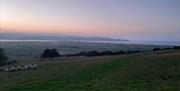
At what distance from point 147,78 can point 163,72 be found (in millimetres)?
2756

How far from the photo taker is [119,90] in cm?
1734

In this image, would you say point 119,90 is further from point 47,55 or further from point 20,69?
point 47,55

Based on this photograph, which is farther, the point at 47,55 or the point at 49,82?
the point at 47,55

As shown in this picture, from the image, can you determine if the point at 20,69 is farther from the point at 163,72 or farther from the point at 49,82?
the point at 163,72

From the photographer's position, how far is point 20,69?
3662 cm

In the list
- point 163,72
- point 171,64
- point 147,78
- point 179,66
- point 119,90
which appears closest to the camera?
point 119,90

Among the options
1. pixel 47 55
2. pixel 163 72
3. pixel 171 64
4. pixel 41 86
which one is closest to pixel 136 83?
pixel 163 72

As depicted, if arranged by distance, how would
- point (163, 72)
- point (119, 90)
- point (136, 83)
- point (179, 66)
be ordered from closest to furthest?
1. point (119, 90)
2. point (136, 83)
3. point (163, 72)
4. point (179, 66)

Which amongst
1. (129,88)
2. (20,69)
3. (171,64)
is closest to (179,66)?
(171,64)

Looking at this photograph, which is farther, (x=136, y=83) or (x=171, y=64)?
(x=171, y=64)

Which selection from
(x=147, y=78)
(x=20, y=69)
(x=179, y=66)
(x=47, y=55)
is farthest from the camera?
(x=47, y=55)

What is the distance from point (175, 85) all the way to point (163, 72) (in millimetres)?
5899

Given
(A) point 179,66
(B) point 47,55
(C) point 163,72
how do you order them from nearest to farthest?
(C) point 163,72, (A) point 179,66, (B) point 47,55

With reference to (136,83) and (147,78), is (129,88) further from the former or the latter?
(147,78)
